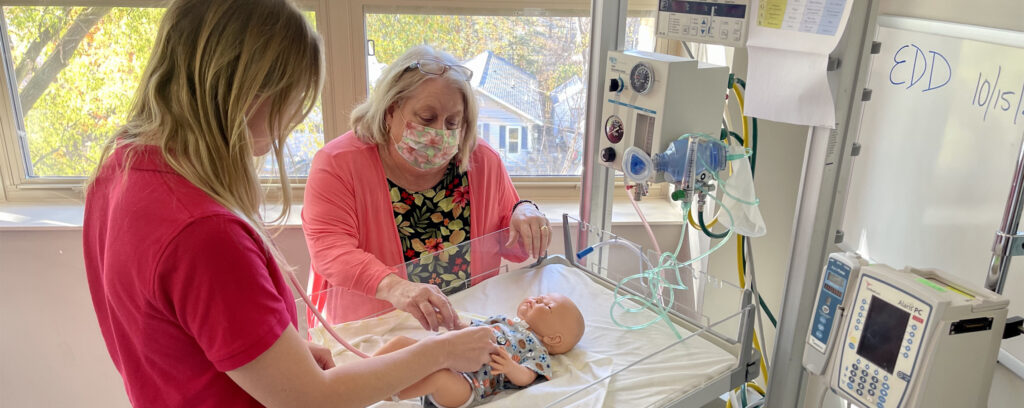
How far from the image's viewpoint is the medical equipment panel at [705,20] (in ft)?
4.46

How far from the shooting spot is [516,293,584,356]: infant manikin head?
4.75 ft

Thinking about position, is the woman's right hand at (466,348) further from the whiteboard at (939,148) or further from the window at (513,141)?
the window at (513,141)

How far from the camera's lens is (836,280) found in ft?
3.82

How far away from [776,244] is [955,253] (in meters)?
0.68

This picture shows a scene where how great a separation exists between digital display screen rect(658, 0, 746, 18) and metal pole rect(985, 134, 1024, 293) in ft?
1.79

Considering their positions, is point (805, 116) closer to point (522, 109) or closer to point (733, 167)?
point (733, 167)

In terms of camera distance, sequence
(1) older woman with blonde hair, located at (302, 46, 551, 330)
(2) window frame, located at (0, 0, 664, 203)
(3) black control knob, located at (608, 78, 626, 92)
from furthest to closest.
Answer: (2) window frame, located at (0, 0, 664, 203), (1) older woman with blonde hair, located at (302, 46, 551, 330), (3) black control knob, located at (608, 78, 626, 92)

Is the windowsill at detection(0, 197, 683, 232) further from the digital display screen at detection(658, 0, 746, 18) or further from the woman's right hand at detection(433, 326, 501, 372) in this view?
the woman's right hand at detection(433, 326, 501, 372)

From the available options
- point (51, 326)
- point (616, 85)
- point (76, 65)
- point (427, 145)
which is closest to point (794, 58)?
point (616, 85)

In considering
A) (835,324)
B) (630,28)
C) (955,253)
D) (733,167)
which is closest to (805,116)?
(733,167)

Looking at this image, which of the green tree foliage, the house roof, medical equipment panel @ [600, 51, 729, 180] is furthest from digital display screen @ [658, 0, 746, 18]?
the green tree foliage

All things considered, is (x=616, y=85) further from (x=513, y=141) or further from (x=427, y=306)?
(x=513, y=141)

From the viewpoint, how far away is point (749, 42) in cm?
135

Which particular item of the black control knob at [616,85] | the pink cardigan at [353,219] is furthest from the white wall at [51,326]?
the black control knob at [616,85]
